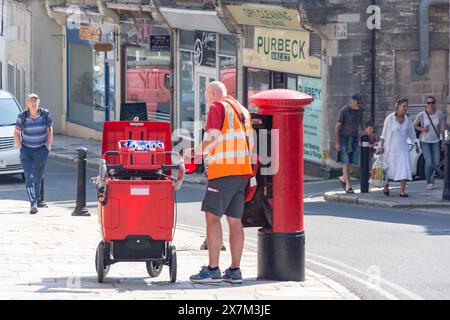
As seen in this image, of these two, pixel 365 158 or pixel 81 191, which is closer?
pixel 81 191

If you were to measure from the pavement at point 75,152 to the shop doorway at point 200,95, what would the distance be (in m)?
2.63

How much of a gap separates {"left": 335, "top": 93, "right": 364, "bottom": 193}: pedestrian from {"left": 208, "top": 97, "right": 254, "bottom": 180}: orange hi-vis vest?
35.0 feet

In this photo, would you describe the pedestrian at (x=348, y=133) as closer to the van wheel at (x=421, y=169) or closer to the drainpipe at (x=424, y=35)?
the van wheel at (x=421, y=169)

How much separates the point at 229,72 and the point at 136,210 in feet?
65.2

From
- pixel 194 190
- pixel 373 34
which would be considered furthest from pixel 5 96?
pixel 373 34

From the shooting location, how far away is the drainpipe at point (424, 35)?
2516cm

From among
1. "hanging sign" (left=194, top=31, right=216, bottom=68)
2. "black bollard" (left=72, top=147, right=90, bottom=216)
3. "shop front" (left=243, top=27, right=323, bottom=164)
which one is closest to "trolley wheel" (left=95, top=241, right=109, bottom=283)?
"black bollard" (left=72, top=147, right=90, bottom=216)

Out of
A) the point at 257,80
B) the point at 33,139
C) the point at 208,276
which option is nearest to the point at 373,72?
the point at 257,80

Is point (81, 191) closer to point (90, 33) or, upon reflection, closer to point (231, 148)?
point (231, 148)

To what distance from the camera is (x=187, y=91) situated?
33.2m

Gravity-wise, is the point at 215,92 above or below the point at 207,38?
below

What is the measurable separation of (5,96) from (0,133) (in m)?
1.70

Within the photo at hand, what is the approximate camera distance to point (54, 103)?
135 feet
